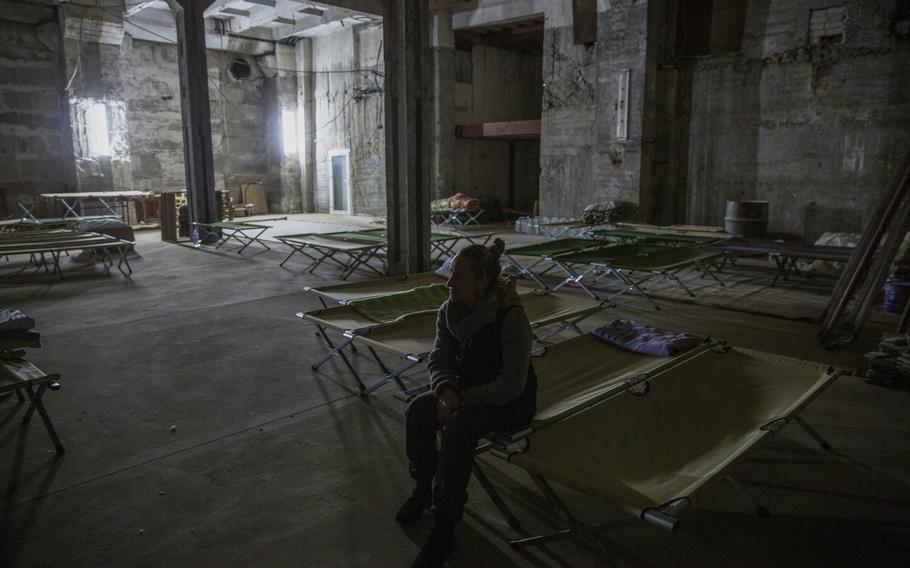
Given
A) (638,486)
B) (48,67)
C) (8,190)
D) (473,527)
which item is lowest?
(473,527)

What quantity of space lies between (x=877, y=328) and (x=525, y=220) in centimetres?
818

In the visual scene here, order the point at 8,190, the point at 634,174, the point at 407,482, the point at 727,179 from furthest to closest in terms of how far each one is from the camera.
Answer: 1. the point at 8,190
2. the point at 634,174
3. the point at 727,179
4. the point at 407,482

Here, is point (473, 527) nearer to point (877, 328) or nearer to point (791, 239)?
point (877, 328)

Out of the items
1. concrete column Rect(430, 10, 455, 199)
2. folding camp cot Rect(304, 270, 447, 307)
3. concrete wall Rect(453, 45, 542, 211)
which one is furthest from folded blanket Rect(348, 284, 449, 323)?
concrete wall Rect(453, 45, 542, 211)

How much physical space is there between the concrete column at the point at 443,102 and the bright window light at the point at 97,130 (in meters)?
7.37

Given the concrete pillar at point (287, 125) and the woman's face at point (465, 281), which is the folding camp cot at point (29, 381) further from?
the concrete pillar at point (287, 125)

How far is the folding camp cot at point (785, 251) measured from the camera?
6035mm

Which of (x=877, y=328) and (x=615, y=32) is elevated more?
(x=615, y=32)

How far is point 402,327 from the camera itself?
3.68 meters

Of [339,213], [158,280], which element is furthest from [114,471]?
[339,213]

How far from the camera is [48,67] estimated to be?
12648mm

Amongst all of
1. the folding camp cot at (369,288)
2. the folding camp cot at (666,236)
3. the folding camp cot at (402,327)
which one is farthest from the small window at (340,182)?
the folding camp cot at (402,327)

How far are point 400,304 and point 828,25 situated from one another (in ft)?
26.4

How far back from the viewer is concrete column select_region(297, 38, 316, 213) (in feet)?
54.8
